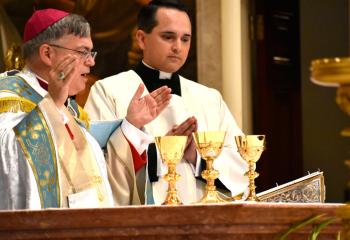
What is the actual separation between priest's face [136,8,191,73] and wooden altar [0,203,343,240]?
2894mm

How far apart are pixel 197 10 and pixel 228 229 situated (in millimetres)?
5893

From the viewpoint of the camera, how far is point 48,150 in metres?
3.91

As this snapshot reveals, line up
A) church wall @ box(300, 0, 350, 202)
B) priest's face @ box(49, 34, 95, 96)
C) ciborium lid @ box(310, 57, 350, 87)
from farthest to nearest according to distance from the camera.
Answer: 1. church wall @ box(300, 0, 350, 202)
2. priest's face @ box(49, 34, 95, 96)
3. ciborium lid @ box(310, 57, 350, 87)

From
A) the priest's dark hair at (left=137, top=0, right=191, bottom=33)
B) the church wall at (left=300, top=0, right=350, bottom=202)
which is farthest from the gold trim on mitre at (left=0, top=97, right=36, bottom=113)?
the church wall at (left=300, top=0, right=350, bottom=202)

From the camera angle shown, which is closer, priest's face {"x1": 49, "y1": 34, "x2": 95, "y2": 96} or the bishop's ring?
the bishop's ring

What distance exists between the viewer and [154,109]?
4.48m

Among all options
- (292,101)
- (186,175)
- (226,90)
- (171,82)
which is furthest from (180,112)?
(292,101)

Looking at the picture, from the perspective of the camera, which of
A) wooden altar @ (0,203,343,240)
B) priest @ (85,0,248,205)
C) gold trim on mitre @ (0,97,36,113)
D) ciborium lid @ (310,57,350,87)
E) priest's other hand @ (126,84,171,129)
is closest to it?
ciborium lid @ (310,57,350,87)

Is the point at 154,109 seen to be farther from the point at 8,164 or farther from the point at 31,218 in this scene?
the point at 31,218

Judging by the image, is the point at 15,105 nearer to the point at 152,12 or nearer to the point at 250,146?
the point at 250,146

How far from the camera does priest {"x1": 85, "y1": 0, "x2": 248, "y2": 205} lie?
518 cm

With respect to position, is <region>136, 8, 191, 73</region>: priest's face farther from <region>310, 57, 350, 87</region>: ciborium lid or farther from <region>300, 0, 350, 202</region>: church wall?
<region>300, 0, 350, 202</region>: church wall

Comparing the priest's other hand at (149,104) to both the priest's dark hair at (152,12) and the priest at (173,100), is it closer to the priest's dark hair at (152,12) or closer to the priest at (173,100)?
the priest at (173,100)

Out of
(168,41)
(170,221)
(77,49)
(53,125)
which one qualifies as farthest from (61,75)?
(168,41)
